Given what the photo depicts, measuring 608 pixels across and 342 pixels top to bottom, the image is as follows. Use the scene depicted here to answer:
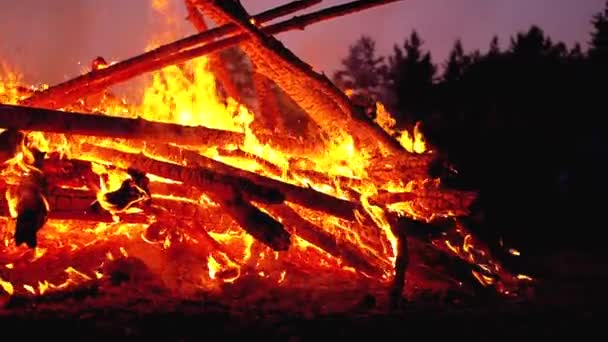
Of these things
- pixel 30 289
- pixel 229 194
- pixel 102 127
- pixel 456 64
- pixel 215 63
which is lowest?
pixel 30 289

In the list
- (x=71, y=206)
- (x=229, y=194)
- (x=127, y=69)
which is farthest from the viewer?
(x=127, y=69)

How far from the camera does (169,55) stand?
6.76 meters

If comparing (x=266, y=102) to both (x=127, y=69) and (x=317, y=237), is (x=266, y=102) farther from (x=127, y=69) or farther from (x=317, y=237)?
(x=317, y=237)

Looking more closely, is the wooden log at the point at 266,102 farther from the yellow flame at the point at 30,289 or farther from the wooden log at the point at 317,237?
the yellow flame at the point at 30,289

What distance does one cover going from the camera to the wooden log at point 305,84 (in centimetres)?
605

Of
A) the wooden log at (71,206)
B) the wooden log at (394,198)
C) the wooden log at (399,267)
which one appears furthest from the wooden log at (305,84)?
the wooden log at (71,206)

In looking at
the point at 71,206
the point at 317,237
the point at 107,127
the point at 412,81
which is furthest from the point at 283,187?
the point at 412,81

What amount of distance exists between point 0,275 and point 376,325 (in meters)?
2.81

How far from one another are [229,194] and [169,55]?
284 cm

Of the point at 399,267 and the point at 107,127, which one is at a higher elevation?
the point at 107,127

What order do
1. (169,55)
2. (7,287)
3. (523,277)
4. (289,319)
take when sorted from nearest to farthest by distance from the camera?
1. (289,319)
2. (7,287)
3. (523,277)
4. (169,55)

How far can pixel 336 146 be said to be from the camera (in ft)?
21.5

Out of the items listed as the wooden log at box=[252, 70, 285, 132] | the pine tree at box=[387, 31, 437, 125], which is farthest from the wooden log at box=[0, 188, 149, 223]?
the pine tree at box=[387, 31, 437, 125]

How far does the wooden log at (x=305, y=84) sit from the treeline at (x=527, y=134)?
924 mm
